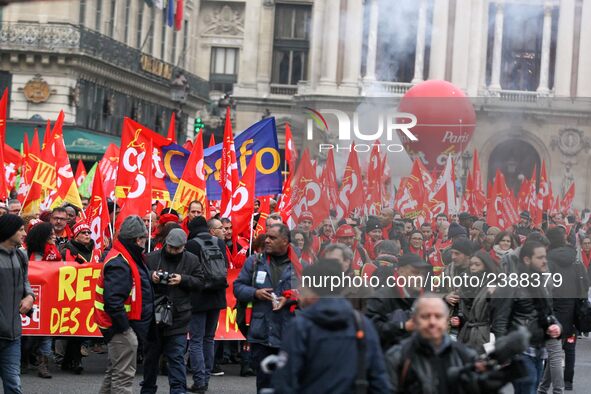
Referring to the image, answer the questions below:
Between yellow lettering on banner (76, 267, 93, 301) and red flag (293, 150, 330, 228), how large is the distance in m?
3.73

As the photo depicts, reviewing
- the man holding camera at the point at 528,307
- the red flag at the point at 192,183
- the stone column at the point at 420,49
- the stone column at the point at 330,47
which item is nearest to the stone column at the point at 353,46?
the stone column at the point at 330,47

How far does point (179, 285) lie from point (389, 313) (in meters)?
2.84

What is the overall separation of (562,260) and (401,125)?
2.46 m

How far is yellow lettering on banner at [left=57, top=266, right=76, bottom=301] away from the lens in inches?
581

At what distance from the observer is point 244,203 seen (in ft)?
54.9

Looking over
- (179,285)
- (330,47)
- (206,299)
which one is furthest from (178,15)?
(179,285)

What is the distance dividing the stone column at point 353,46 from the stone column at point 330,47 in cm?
45

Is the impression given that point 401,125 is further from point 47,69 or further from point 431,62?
point 431,62

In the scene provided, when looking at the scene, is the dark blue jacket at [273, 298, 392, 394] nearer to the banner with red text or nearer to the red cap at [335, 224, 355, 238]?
the red cap at [335, 224, 355, 238]

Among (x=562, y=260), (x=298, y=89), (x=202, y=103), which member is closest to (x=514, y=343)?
(x=562, y=260)

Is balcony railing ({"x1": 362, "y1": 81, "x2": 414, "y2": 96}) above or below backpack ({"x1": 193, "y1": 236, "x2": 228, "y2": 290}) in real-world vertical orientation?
above

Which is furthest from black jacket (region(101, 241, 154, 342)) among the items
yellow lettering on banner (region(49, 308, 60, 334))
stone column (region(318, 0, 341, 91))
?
stone column (region(318, 0, 341, 91))

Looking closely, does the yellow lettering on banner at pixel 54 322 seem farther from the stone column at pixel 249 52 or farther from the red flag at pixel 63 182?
the stone column at pixel 249 52

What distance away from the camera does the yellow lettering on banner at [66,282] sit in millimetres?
14758
